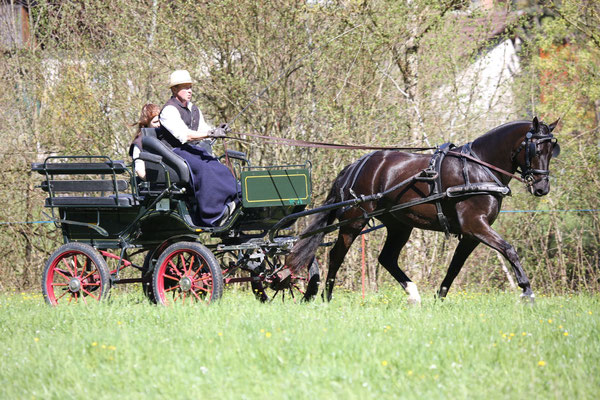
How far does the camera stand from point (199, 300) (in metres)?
6.65

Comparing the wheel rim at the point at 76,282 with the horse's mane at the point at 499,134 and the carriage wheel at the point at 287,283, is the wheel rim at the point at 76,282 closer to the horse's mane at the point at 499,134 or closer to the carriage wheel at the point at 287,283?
the carriage wheel at the point at 287,283

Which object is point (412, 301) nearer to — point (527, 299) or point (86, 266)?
point (527, 299)

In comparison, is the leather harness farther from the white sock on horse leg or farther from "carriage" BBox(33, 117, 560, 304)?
the white sock on horse leg

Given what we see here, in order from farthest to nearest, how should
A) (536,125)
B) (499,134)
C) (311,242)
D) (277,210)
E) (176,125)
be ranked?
(311,242) < (277,210) < (176,125) < (499,134) < (536,125)

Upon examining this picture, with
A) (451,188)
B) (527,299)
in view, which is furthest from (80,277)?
(527,299)

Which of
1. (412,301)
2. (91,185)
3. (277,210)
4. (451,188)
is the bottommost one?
(412,301)

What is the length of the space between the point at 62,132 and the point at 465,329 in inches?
322

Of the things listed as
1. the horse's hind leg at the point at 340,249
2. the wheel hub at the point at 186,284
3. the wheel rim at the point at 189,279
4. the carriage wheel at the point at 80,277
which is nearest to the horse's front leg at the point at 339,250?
the horse's hind leg at the point at 340,249

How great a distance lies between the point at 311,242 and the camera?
7.59 metres

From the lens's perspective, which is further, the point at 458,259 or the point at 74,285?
the point at 458,259

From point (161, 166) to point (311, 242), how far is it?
163cm

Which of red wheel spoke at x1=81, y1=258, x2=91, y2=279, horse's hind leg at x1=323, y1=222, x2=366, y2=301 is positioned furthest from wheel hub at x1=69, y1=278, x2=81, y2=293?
horse's hind leg at x1=323, y1=222, x2=366, y2=301

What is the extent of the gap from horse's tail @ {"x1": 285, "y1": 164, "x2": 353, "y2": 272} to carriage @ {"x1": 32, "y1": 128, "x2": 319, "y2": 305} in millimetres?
91

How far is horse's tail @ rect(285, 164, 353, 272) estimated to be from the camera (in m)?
7.47
